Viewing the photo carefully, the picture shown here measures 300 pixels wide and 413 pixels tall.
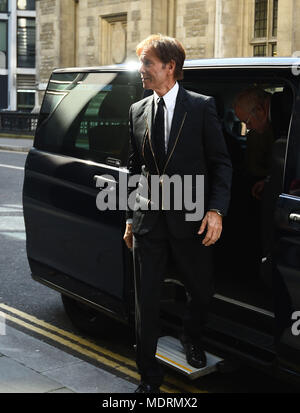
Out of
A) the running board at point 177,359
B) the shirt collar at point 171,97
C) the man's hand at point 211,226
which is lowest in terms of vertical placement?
the running board at point 177,359

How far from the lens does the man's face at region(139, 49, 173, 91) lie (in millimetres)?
3535

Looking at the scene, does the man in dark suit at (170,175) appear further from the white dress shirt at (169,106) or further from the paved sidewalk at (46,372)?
the paved sidewalk at (46,372)

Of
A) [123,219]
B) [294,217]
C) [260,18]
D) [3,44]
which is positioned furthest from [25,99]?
[294,217]

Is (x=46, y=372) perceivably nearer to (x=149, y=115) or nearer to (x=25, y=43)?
(x=149, y=115)

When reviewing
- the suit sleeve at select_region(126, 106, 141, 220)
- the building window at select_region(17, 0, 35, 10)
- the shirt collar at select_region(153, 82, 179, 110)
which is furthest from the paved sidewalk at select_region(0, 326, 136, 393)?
the building window at select_region(17, 0, 35, 10)

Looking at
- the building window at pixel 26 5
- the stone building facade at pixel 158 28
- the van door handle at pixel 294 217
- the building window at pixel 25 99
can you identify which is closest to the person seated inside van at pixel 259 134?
the van door handle at pixel 294 217

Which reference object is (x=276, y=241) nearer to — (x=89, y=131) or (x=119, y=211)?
(x=119, y=211)

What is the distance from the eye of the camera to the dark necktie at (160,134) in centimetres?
360

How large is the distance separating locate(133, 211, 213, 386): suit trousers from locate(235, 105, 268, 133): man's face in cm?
134

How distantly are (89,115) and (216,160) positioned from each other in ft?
4.88

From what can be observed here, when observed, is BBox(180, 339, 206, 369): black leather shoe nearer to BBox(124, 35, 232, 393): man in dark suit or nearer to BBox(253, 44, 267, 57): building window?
BBox(124, 35, 232, 393): man in dark suit

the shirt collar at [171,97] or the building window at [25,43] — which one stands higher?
the building window at [25,43]

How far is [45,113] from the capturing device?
517 centimetres

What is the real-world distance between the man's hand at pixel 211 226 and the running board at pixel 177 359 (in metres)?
0.76
